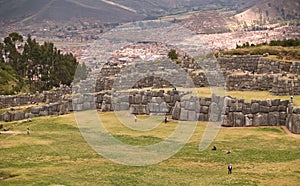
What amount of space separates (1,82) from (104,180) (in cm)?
3797

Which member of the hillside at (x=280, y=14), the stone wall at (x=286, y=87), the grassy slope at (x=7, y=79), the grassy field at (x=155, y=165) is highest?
the hillside at (x=280, y=14)

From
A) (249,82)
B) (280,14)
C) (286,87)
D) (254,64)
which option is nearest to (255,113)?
(286,87)

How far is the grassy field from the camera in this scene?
18.5 metres

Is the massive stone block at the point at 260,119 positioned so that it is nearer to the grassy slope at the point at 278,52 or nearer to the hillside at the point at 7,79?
the grassy slope at the point at 278,52

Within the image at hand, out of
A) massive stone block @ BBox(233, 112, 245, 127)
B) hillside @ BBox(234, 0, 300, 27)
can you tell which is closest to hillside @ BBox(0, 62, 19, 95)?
massive stone block @ BBox(233, 112, 245, 127)

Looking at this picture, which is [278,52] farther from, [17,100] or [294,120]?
[17,100]

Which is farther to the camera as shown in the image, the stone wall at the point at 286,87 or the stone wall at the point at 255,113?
the stone wall at the point at 286,87

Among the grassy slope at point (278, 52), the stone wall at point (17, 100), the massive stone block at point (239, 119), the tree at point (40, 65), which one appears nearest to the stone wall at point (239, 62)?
the grassy slope at point (278, 52)

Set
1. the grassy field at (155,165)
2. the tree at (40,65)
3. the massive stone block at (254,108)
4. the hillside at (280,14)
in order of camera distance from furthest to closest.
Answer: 1. the hillside at (280,14)
2. the tree at (40,65)
3. the massive stone block at (254,108)
4. the grassy field at (155,165)

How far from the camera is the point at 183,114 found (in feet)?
97.1

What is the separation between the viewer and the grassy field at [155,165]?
60.6 feet

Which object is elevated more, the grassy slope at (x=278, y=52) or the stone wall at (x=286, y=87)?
the grassy slope at (x=278, y=52)

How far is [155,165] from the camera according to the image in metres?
20.7

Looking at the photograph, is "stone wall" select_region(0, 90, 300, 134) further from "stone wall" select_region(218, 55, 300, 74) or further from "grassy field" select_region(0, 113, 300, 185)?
"stone wall" select_region(218, 55, 300, 74)
